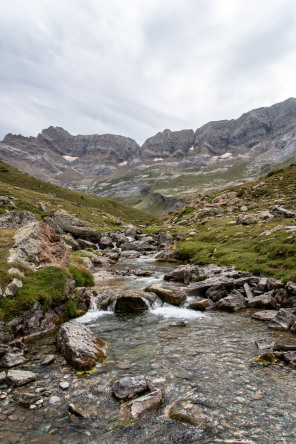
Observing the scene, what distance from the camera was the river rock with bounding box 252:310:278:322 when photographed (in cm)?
1679

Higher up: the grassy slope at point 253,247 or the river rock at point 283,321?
the grassy slope at point 253,247

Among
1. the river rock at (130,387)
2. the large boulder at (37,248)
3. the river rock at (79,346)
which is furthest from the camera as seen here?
the large boulder at (37,248)

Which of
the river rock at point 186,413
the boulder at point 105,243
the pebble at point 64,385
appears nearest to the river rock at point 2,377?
the pebble at point 64,385

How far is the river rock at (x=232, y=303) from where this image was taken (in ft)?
64.1

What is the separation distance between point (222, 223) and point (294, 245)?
30.1 metres

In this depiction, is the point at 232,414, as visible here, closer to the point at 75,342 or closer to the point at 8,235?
the point at 75,342

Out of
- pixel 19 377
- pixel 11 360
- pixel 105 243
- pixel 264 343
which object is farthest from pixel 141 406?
pixel 105 243

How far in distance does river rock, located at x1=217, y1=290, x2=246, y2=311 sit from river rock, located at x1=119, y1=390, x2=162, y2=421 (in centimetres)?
1216

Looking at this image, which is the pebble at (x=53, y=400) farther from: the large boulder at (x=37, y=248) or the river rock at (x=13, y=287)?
the large boulder at (x=37, y=248)

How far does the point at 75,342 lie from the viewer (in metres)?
12.2

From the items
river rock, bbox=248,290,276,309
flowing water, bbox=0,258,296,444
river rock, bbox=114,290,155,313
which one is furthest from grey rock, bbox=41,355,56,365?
river rock, bbox=248,290,276,309

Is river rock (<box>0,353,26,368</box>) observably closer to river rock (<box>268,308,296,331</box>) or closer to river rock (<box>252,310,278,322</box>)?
river rock (<box>268,308,296,331</box>)

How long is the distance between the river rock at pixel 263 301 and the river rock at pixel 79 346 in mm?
12382

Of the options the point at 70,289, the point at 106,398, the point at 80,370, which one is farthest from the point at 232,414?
the point at 70,289
